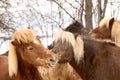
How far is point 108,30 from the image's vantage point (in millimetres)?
7805

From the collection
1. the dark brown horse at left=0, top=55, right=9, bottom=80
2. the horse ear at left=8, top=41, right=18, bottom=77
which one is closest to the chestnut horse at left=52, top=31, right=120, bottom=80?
the horse ear at left=8, top=41, right=18, bottom=77

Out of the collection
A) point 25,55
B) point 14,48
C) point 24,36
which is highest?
point 24,36

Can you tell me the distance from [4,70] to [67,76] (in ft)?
3.67

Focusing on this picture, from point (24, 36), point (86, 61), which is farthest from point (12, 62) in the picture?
point (86, 61)

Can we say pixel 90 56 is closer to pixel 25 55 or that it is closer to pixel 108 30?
pixel 25 55

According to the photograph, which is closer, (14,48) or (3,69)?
(14,48)

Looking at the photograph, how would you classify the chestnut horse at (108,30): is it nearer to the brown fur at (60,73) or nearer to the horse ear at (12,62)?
the brown fur at (60,73)

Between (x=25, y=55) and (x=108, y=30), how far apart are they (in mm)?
2179

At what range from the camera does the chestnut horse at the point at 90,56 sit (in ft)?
16.2

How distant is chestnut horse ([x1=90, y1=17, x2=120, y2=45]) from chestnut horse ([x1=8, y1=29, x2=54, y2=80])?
176cm

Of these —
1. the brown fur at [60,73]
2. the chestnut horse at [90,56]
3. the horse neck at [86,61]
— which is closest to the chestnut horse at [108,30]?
the brown fur at [60,73]

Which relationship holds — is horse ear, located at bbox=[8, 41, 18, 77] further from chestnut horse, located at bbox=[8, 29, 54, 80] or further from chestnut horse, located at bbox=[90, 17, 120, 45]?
chestnut horse, located at bbox=[90, 17, 120, 45]

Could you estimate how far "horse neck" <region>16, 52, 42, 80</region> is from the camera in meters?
6.47

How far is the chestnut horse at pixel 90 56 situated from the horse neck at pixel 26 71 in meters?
1.46
